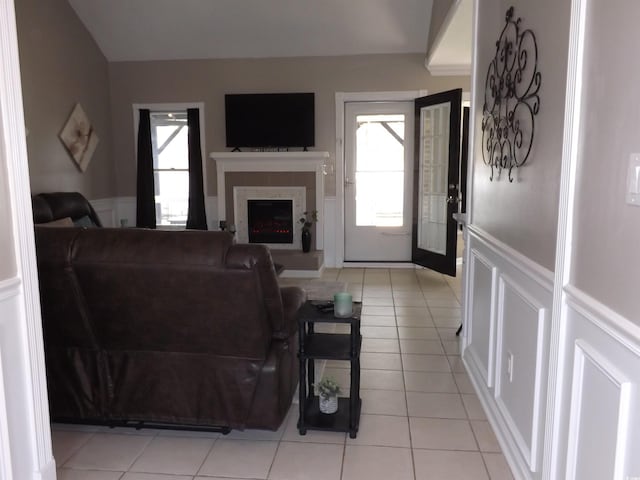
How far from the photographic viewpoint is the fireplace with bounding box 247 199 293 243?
21.0 ft

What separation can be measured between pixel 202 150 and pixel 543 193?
209 inches

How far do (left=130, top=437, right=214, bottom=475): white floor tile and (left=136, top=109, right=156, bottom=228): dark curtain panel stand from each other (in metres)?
4.64

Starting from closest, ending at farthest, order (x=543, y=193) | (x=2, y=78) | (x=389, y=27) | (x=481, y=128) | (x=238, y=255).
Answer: (x=2, y=78) < (x=543, y=193) < (x=238, y=255) < (x=481, y=128) < (x=389, y=27)

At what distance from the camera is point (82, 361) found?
2.34 m

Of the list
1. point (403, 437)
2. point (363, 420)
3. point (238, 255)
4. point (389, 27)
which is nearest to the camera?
point (238, 255)

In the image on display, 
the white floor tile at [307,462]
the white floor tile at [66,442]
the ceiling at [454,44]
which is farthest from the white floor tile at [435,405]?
the ceiling at [454,44]

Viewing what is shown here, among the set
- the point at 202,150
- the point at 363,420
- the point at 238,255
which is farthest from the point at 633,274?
the point at 202,150

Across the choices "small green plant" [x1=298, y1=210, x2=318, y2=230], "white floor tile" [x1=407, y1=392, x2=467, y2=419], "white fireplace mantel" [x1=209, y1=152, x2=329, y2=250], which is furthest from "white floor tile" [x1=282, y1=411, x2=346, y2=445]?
"white fireplace mantel" [x1=209, y1=152, x2=329, y2=250]

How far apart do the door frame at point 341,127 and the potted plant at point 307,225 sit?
32 centimetres

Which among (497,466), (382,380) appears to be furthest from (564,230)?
(382,380)

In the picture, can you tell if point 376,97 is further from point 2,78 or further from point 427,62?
point 2,78

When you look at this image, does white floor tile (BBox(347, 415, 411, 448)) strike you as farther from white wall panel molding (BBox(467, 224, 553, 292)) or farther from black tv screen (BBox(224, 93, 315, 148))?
black tv screen (BBox(224, 93, 315, 148))

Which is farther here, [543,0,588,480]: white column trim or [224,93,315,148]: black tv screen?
[224,93,315,148]: black tv screen

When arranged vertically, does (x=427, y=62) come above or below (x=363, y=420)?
above
